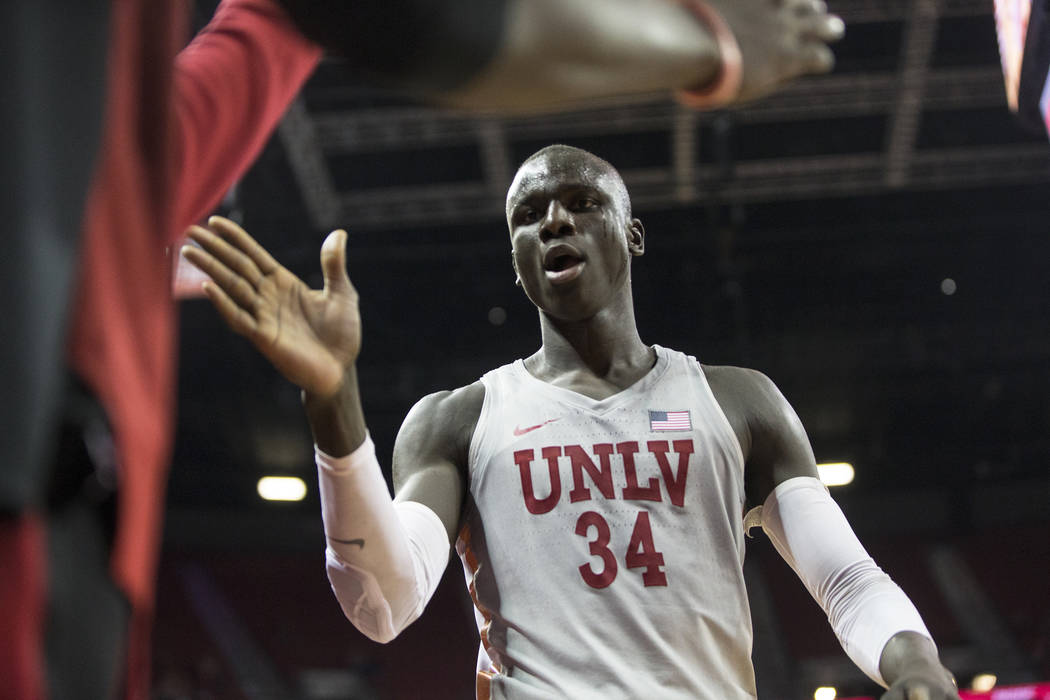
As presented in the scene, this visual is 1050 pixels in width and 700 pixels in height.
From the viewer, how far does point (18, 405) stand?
0.54m

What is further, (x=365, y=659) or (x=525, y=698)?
(x=365, y=659)

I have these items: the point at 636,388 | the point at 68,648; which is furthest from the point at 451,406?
the point at 68,648

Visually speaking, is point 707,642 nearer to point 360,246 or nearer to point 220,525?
point 360,246

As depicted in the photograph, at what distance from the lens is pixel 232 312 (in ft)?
3.39

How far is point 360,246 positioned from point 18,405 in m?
8.34

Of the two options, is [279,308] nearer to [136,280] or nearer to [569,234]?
[136,280]

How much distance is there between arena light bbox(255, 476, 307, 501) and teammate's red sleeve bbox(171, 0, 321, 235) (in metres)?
9.89

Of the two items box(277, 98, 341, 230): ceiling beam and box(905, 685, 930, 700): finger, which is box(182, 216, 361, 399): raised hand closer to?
box(905, 685, 930, 700): finger

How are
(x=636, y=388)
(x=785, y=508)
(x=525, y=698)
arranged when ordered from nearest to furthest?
(x=525, y=698), (x=785, y=508), (x=636, y=388)

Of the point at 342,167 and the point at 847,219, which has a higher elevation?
the point at 342,167

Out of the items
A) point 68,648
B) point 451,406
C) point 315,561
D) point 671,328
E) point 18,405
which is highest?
point 18,405

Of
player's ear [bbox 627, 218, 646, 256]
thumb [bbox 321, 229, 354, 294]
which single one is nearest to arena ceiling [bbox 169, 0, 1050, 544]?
player's ear [bbox 627, 218, 646, 256]

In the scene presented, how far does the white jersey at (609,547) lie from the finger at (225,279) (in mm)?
1093

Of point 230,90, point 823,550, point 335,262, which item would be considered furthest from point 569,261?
point 230,90
